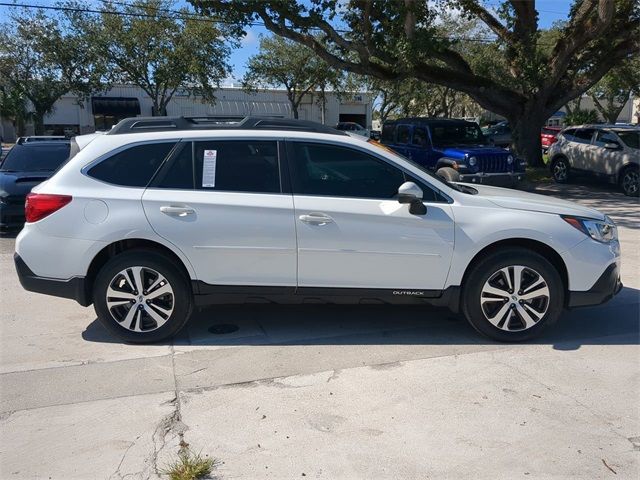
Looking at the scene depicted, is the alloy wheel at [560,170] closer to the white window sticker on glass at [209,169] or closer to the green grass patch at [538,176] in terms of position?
the green grass patch at [538,176]

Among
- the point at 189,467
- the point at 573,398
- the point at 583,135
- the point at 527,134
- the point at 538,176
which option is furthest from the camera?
the point at 527,134

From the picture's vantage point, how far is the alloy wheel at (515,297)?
4.70 m

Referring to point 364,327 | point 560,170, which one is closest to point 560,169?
point 560,170

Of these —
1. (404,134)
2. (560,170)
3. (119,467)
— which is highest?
(404,134)

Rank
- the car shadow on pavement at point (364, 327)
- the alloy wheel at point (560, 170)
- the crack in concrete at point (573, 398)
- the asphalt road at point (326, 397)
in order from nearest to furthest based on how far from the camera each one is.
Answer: the asphalt road at point (326, 397), the crack in concrete at point (573, 398), the car shadow on pavement at point (364, 327), the alloy wheel at point (560, 170)

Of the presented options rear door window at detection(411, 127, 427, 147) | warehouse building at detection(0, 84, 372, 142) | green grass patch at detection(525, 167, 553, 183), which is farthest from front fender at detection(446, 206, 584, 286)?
warehouse building at detection(0, 84, 372, 142)

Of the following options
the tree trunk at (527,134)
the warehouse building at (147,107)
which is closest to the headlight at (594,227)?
the tree trunk at (527,134)

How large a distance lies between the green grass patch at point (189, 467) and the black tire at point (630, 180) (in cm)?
1368

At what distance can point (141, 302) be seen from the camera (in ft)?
15.4

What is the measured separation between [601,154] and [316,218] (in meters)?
12.7

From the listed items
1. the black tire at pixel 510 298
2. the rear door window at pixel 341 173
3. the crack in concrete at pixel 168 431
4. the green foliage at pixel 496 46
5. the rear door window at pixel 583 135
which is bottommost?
the crack in concrete at pixel 168 431

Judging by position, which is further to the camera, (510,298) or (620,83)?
(620,83)

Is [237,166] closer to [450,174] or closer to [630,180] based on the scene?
[450,174]

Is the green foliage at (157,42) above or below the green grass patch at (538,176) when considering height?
above
